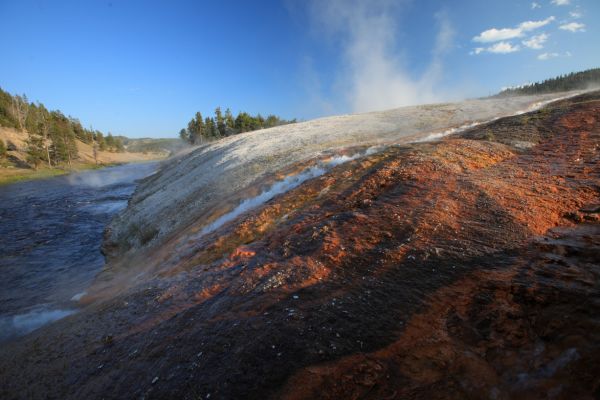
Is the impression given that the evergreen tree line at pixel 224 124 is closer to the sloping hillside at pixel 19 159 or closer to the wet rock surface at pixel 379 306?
the sloping hillside at pixel 19 159

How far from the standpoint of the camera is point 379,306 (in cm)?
470

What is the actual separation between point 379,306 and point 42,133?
94247 millimetres

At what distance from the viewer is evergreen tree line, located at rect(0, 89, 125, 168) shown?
64.4 metres

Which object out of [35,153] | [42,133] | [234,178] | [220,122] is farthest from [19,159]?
[234,178]

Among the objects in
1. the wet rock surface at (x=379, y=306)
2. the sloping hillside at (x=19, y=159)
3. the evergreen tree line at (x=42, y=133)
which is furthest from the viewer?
the evergreen tree line at (x=42, y=133)

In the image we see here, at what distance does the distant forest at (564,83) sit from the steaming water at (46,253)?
214 feet

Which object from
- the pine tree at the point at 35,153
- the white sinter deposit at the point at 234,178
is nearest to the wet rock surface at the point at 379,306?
the white sinter deposit at the point at 234,178

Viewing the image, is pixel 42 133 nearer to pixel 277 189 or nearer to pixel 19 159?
pixel 19 159

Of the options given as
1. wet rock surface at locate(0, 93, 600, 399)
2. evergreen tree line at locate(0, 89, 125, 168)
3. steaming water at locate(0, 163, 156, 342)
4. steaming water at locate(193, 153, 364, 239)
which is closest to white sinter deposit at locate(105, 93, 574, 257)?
steaming water at locate(193, 153, 364, 239)

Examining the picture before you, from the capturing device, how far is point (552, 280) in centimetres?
419

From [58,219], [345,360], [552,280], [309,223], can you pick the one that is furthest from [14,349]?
[58,219]

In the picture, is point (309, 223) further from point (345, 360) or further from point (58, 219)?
point (58, 219)

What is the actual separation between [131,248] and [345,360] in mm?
15705

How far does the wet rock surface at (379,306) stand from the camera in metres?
3.39
